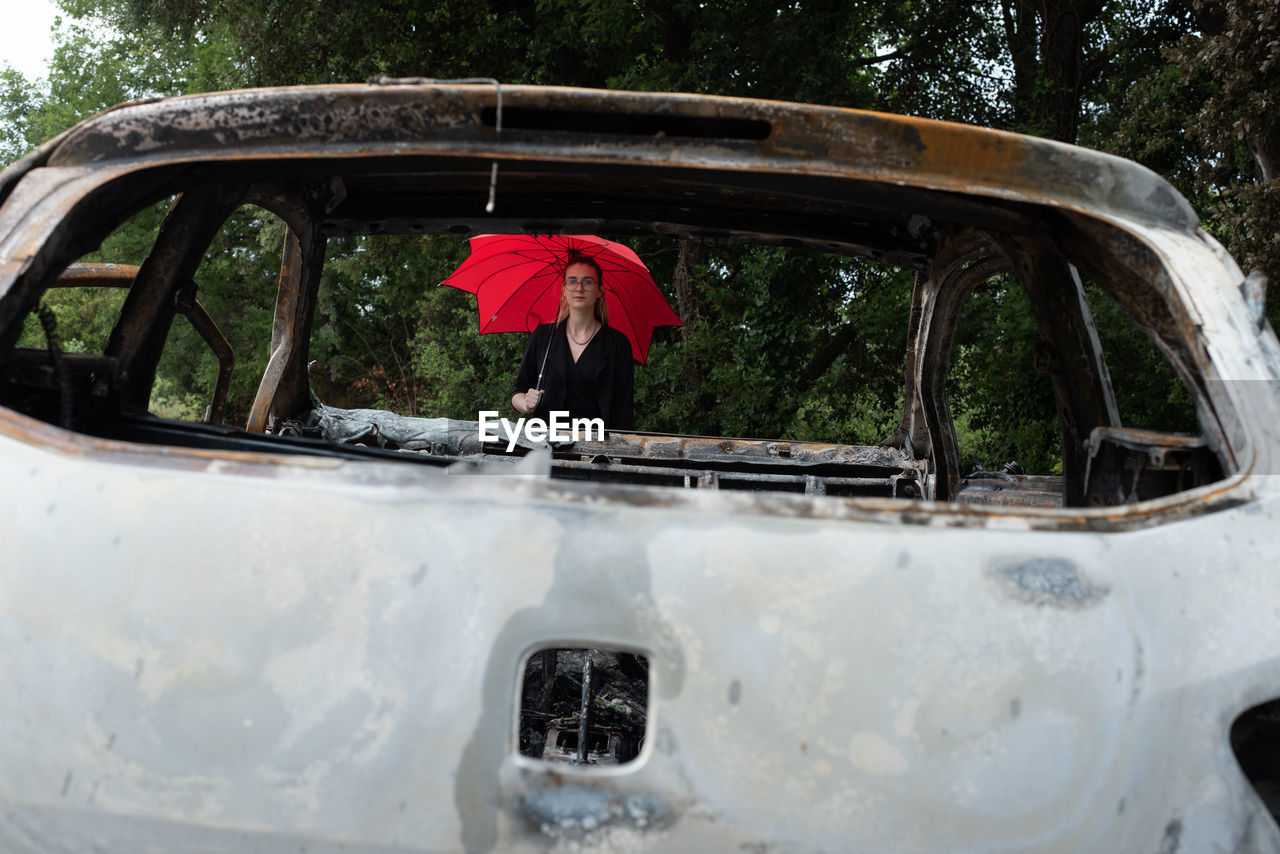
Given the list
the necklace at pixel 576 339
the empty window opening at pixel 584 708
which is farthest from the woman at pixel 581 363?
the empty window opening at pixel 584 708

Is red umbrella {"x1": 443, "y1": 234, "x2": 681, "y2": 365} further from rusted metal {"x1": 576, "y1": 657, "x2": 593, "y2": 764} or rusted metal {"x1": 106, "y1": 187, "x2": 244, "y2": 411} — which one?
rusted metal {"x1": 576, "y1": 657, "x2": 593, "y2": 764}

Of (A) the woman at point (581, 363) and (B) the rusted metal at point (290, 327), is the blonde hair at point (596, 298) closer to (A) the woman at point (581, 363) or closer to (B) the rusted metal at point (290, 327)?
(A) the woman at point (581, 363)

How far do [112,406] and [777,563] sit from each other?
1687 millimetres

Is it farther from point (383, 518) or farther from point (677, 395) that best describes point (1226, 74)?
point (383, 518)

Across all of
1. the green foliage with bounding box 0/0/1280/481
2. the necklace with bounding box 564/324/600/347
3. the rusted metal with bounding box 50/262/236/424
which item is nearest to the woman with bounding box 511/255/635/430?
the necklace with bounding box 564/324/600/347

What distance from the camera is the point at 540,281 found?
5.27 metres

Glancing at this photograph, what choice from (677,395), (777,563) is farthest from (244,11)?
(777,563)

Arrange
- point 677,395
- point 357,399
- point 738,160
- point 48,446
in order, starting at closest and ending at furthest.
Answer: point 48,446 → point 738,160 → point 677,395 → point 357,399

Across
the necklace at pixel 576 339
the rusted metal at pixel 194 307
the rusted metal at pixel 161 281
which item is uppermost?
the necklace at pixel 576 339

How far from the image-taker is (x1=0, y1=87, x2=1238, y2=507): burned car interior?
175 centimetres

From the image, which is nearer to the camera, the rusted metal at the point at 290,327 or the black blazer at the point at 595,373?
the rusted metal at the point at 290,327

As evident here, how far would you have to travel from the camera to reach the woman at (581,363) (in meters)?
4.60

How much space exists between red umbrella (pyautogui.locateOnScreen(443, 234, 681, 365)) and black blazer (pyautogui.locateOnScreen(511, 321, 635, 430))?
31cm

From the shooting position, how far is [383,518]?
1314mm
